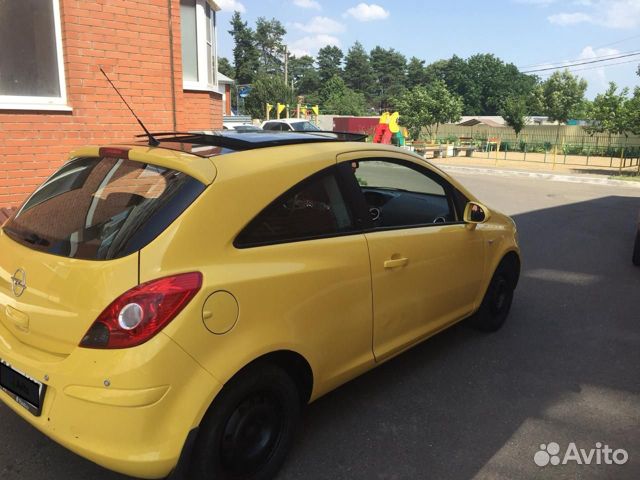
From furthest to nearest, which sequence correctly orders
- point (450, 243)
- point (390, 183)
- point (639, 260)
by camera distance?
1. point (639, 260)
2. point (390, 183)
3. point (450, 243)

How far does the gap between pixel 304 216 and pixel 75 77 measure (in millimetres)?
4919

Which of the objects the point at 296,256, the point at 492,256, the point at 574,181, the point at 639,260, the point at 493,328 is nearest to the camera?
the point at 296,256

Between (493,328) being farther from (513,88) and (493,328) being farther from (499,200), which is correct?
(513,88)

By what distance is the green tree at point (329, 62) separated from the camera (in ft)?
401

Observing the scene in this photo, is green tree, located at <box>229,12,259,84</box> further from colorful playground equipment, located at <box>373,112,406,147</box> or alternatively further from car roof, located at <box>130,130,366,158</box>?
car roof, located at <box>130,130,366,158</box>

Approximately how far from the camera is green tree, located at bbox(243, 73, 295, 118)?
61.3 meters

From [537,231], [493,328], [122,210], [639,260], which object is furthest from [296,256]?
[537,231]

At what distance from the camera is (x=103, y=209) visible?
2461mm

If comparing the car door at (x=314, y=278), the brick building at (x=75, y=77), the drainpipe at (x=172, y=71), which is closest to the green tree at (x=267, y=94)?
the drainpipe at (x=172, y=71)

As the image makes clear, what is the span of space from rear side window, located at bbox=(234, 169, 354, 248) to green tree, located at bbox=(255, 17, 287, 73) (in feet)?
360

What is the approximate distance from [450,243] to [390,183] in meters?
1.81

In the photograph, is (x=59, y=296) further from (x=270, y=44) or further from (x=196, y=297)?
(x=270, y=44)

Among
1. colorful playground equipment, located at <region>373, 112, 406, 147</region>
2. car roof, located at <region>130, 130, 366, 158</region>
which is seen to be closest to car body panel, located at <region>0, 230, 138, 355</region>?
car roof, located at <region>130, 130, 366, 158</region>

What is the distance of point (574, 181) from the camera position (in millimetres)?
18891
